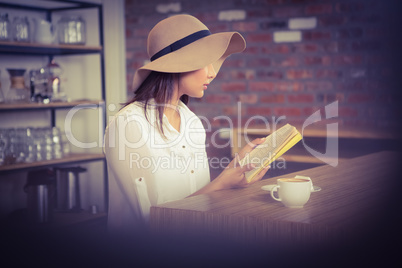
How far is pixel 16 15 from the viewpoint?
10.8 ft

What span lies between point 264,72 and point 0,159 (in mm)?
1732

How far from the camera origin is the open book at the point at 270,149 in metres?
1.54

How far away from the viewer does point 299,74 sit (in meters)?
3.37

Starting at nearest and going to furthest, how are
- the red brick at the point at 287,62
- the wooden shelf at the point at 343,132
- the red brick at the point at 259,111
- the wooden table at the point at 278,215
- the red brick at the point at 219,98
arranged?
the wooden table at the point at 278,215 → the wooden shelf at the point at 343,132 → the red brick at the point at 287,62 → the red brick at the point at 259,111 → the red brick at the point at 219,98

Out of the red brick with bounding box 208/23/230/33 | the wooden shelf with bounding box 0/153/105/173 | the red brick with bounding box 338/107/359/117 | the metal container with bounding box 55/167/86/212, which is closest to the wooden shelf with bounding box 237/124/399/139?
the red brick with bounding box 338/107/359/117

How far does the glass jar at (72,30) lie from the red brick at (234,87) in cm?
99

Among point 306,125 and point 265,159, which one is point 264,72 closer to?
point 306,125

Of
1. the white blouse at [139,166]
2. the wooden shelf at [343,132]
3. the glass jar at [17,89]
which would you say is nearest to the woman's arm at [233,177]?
the white blouse at [139,166]

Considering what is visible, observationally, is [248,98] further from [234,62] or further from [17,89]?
[17,89]

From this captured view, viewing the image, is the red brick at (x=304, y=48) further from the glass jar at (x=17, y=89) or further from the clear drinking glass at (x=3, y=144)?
the clear drinking glass at (x=3, y=144)

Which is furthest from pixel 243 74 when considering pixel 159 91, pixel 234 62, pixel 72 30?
pixel 159 91

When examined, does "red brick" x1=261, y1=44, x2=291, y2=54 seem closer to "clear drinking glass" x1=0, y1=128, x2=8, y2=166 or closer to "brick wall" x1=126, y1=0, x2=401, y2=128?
"brick wall" x1=126, y1=0, x2=401, y2=128

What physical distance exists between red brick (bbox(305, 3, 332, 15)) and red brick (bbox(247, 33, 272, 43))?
0.97 feet

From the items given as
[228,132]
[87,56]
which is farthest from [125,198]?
[87,56]
